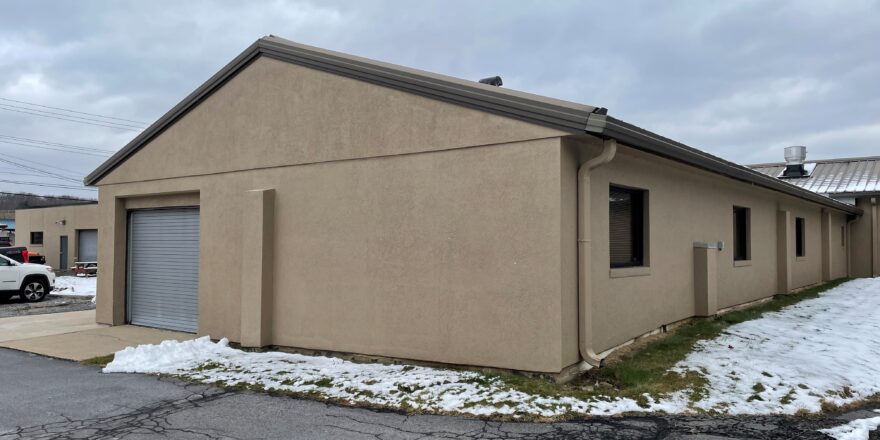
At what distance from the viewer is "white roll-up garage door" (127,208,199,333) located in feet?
35.9

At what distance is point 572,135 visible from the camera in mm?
6582

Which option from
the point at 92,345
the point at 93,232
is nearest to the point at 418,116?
the point at 92,345

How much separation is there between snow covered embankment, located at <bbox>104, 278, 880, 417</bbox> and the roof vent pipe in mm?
17258

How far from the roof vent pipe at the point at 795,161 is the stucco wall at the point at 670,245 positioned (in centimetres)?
1295

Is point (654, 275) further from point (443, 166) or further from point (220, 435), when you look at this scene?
point (220, 435)

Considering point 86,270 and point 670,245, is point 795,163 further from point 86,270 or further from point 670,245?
point 86,270

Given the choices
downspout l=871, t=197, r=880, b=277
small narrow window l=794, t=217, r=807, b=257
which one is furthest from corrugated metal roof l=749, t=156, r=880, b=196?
small narrow window l=794, t=217, r=807, b=257

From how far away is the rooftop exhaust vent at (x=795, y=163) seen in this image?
25094 mm

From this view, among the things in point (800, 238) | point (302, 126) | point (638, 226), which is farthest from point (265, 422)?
point (800, 238)

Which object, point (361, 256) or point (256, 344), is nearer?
point (361, 256)

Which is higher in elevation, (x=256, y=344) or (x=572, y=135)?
(x=572, y=135)

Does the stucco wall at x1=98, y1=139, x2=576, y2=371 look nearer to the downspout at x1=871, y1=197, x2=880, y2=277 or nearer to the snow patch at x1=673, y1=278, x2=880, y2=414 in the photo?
the snow patch at x1=673, y1=278, x2=880, y2=414

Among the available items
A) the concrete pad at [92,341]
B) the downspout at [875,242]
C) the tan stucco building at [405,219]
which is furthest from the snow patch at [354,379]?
the downspout at [875,242]

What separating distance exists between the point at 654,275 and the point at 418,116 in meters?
4.23
